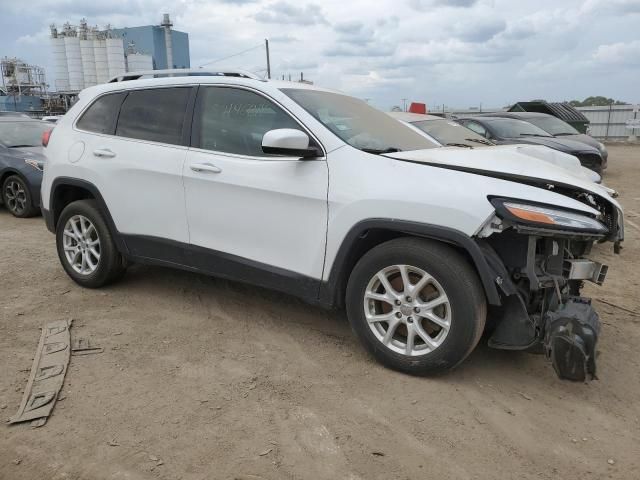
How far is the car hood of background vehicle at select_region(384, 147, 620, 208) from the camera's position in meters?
3.14

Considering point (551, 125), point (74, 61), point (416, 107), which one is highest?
point (74, 61)

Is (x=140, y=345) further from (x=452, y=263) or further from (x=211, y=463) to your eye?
(x=452, y=263)

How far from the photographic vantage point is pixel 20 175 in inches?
326

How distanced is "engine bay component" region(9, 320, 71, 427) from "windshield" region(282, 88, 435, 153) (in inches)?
90.3

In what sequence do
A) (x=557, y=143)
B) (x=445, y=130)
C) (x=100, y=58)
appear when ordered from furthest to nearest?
(x=100, y=58), (x=557, y=143), (x=445, y=130)

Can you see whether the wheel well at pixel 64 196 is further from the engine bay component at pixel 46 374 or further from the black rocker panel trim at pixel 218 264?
the engine bay component at pixel 46 374

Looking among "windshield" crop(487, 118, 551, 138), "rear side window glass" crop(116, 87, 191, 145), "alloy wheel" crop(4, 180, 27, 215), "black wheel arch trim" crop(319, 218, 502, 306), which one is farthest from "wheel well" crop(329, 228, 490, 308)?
"windshield" crop(487, 118, 551, 138)

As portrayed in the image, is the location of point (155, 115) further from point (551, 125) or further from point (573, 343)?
point (551, 125)

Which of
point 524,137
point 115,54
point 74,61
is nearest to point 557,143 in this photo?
point 524,137

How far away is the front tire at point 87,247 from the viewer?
15.2 feet

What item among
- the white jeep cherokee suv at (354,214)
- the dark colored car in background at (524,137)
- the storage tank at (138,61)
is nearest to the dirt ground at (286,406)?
the white jeep cherokee suv at (354,214)

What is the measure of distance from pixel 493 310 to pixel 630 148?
2271 cm

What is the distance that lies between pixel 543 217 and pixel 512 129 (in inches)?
317

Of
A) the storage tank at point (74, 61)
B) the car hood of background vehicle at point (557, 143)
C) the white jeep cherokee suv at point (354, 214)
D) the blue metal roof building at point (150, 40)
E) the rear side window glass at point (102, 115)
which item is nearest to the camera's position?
the white jeep cherokee suv at point (354, 214)
